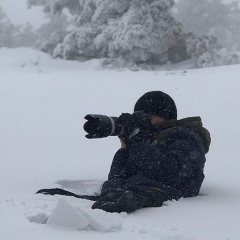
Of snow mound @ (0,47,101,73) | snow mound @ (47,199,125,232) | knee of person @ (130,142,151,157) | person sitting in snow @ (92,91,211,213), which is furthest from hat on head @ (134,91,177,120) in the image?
snow mound @ (0,47,101,73)

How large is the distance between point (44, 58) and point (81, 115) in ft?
19.5

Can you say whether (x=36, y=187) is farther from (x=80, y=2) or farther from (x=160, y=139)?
(x=80, y=2)

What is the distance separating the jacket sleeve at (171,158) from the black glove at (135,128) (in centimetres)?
4

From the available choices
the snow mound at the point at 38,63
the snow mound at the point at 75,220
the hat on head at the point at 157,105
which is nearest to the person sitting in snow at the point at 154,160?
the hat on head at the point at 157,105

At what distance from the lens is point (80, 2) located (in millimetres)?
13648

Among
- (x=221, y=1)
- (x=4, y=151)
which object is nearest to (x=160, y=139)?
(x=4, y=151)

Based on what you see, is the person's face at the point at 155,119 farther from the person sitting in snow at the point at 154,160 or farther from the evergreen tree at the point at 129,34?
the evergreen tree at the point at 129,34

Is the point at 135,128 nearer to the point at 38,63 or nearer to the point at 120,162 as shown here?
the point at 120,162

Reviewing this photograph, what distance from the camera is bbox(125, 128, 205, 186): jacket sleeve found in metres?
2.77

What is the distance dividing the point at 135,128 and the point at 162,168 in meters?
0.30

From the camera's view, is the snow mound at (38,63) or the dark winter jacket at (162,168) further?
the snow mound at (38,63)

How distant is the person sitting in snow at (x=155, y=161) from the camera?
8.52 ft

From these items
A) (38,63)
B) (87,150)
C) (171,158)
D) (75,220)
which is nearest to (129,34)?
(38,63)

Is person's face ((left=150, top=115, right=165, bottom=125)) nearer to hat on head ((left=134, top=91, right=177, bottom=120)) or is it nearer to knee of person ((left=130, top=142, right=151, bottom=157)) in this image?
hat on head ((left=134, top=91, right=177, bottom=120))
